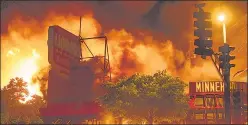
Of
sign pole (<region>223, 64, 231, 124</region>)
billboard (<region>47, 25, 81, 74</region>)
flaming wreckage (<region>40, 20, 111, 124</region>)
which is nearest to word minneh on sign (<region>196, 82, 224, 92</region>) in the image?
flaming wreckage (<region>40, 20, 111, 124</region>)

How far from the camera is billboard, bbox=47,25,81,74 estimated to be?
1860 inches

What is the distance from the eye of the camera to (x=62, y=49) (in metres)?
49.6

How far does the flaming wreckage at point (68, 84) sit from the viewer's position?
1919 inches

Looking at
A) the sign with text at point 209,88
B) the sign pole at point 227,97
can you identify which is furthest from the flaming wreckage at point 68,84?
the sign pole at point 227,97

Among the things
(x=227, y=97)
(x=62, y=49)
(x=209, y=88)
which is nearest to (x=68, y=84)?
(x=62, y=49)

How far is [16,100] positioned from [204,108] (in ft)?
131

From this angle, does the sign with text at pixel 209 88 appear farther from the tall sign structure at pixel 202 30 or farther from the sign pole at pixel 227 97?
the tall sign structure at pixel 202 30

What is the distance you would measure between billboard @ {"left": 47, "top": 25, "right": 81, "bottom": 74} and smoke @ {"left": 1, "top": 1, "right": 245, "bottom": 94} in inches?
649

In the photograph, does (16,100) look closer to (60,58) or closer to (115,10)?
(115,10)

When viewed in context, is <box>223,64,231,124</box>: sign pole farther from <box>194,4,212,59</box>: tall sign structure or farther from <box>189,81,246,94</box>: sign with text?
<box>189,81,246,94</box>: sign with text

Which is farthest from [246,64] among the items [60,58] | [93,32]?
[60,58]

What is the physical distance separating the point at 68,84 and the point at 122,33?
28.1 meters

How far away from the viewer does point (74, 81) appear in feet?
177

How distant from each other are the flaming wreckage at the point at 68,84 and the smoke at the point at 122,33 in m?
16.2
